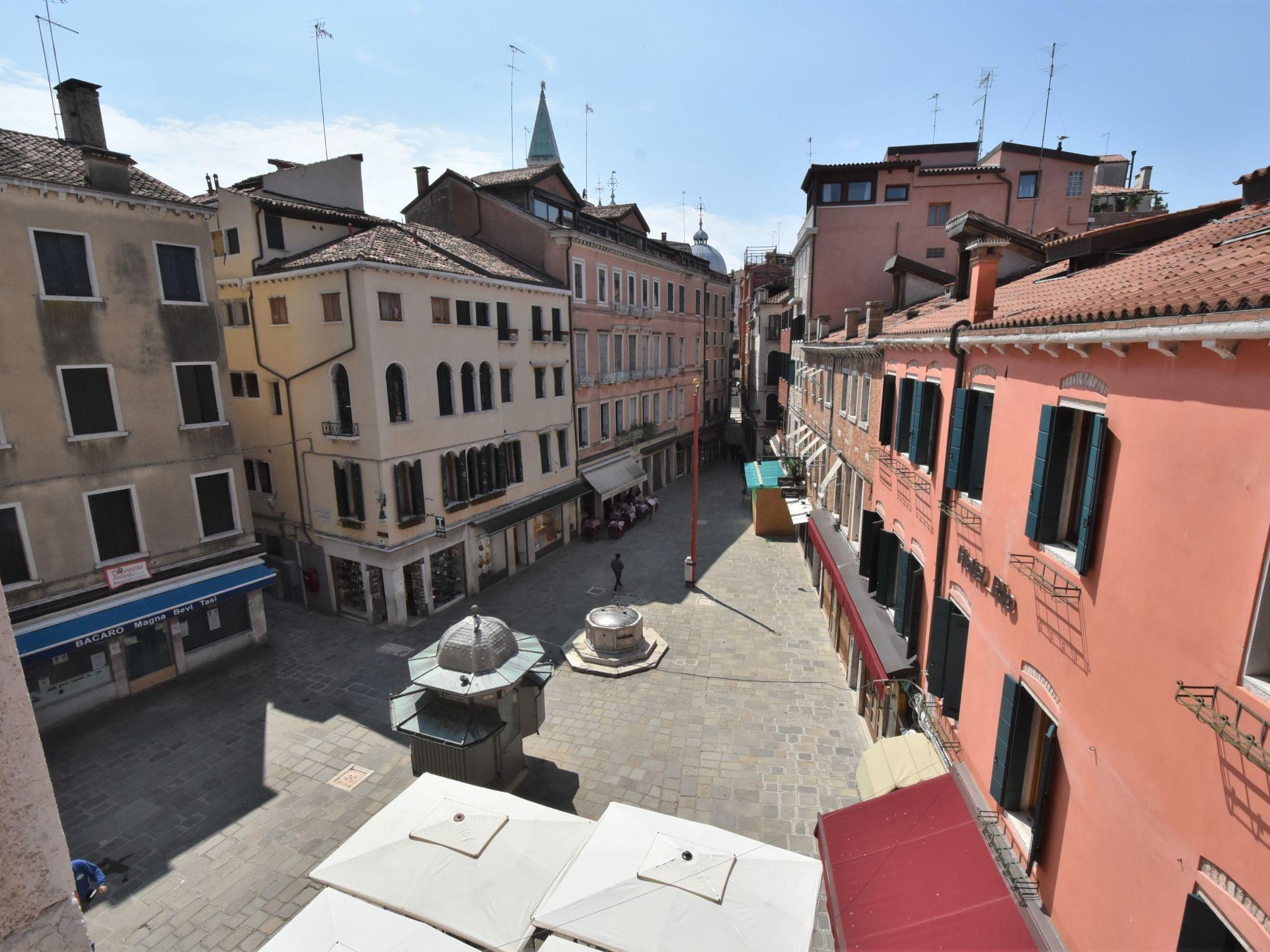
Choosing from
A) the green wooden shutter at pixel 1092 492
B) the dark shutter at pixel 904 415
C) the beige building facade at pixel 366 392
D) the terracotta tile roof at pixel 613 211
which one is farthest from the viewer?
the terracotta tile roof at pixel 613 211

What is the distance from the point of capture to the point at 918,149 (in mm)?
29406

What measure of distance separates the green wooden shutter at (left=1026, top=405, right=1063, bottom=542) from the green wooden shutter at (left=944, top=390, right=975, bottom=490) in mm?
1972

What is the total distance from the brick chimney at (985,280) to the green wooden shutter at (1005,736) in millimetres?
4816

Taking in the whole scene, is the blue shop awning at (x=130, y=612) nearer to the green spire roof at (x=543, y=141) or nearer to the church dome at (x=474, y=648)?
the church dome at (x=474, y=648)

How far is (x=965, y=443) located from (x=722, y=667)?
10.4 m

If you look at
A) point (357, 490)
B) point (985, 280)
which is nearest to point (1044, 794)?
point (985, 280)

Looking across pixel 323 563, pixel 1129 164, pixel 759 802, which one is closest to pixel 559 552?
pixel 323 563

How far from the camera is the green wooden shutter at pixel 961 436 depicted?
8570 mm

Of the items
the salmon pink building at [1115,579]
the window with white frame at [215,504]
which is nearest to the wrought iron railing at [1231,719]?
the salmon pink building at [1115,579]

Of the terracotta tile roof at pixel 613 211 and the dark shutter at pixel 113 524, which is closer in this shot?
the dark shutter at pixel 113 524

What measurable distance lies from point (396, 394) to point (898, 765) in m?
15.8

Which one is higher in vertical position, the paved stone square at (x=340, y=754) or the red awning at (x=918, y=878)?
the red awning at (x=918, y=878)

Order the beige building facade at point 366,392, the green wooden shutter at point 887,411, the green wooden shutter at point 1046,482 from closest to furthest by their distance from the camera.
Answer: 1. the green wooden shutter at point 1046,482
2. the green wooden shutter at point 887,411
3. the beige building facade at point 366,392

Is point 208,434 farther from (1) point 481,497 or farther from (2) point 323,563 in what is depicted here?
(1) point 481,497
